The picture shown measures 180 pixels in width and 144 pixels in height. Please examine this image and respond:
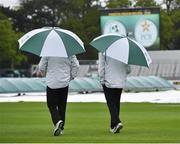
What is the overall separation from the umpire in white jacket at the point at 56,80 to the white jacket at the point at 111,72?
72 cm

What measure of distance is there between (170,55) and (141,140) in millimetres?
56820

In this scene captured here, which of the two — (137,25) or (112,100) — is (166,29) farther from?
(112,100)

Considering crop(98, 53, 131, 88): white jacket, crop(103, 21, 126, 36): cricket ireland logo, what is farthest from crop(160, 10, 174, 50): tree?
crop(98, 53, 131, 88): white jacket

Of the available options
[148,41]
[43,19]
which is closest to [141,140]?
[148,41]

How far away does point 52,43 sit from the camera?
531 inches

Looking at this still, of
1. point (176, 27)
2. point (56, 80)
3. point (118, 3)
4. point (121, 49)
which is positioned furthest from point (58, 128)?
point (176, 27)

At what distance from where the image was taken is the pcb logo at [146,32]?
179 ft

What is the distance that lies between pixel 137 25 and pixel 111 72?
41.2 m

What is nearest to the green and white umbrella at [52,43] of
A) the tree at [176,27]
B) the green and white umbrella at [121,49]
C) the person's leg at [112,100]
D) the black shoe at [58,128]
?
the green and white umbrella at [121,49]

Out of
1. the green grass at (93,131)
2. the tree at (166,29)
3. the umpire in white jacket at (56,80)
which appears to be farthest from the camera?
the tree at (166,29)

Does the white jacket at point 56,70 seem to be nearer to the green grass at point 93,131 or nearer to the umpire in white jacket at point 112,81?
the umpire in white jacket at point 112,81

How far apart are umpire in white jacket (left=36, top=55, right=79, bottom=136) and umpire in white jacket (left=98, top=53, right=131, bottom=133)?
750 mm

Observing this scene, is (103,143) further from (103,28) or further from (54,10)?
(54,10)

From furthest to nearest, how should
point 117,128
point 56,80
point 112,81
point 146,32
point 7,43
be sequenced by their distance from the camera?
point 7,43, point 146,32, point 112,81, point 117,128, point 56,80
